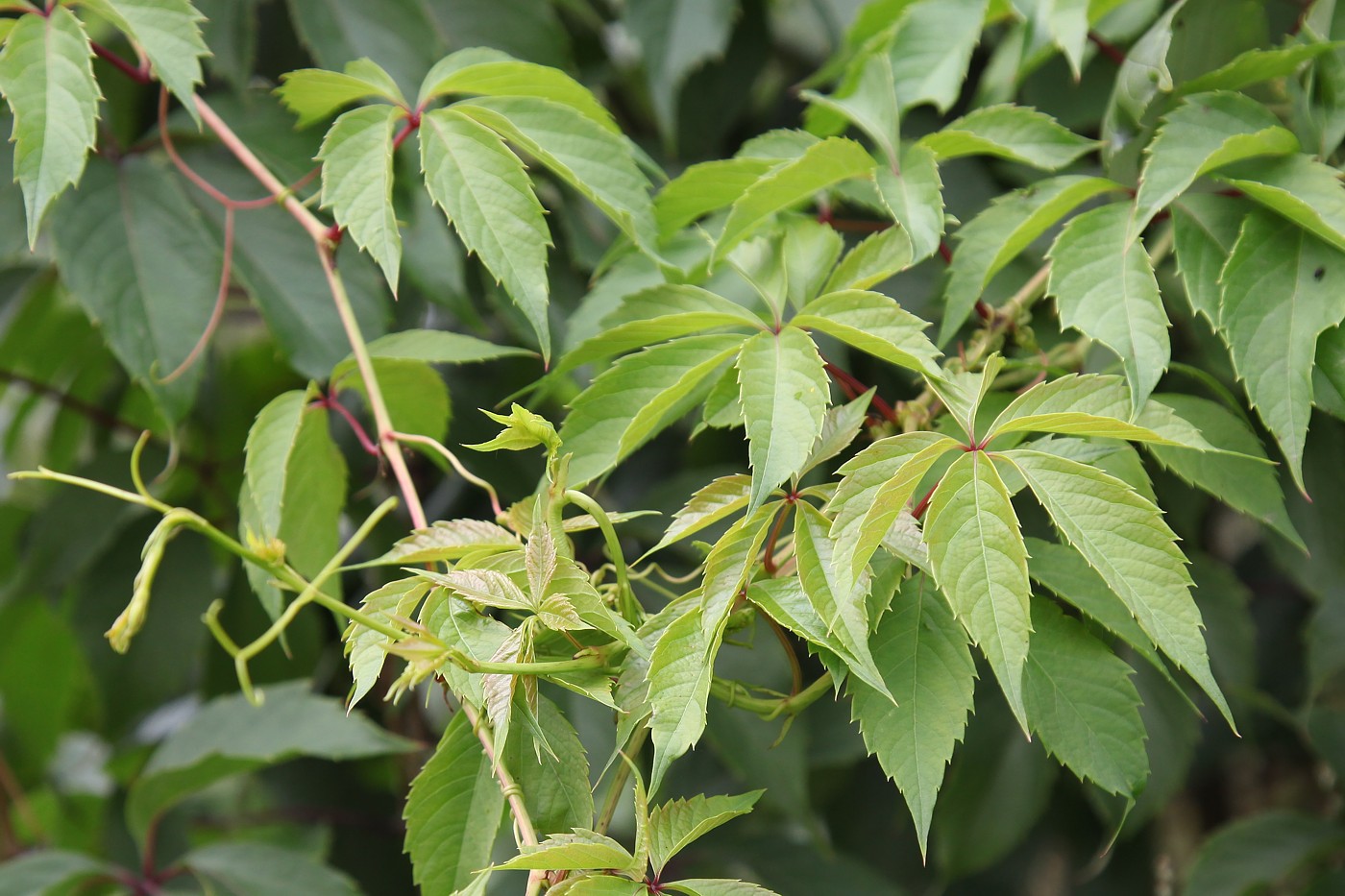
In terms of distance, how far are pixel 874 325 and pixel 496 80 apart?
→ 27cm

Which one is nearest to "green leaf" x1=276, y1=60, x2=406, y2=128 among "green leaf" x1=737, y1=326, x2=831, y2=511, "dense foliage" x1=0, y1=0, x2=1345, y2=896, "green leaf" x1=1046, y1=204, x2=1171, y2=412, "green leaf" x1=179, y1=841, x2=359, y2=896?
"dense foliage" x1=0, y1=0, x2=1345, y2=896

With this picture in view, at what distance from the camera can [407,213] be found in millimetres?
779

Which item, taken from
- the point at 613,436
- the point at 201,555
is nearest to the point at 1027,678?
the point at 613,436

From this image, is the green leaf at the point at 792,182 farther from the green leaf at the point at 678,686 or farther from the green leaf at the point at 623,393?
the green leaf at the point at 678,686

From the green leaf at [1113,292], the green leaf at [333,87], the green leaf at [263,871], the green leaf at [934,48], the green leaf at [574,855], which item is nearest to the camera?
the green leaf at [574,855]

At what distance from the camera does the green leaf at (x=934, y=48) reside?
0.73m

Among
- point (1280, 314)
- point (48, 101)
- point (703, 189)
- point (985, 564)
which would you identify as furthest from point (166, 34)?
point (1280, 314)

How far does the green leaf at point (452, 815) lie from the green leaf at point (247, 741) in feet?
0.91

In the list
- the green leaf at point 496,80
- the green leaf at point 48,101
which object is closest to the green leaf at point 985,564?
the green leaf at point 496,80

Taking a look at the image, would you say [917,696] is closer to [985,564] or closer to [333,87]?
[985,564]

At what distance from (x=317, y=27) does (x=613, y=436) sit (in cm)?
53

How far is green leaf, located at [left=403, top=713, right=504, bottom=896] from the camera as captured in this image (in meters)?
0.48

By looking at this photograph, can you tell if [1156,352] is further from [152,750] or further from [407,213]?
[152,750]

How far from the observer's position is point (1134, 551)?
42 cm
